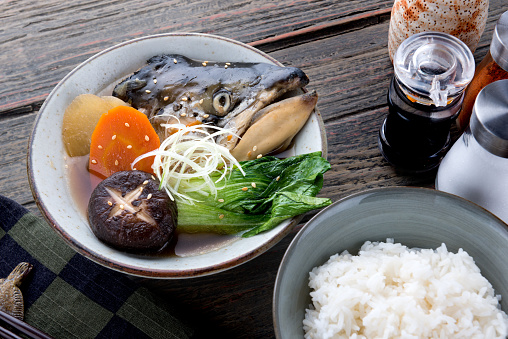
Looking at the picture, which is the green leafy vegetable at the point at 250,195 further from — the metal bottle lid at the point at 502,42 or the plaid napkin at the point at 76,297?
the metal bottle lid at the point at 502,42

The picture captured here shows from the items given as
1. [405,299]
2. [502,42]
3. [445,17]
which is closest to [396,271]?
[405,299]

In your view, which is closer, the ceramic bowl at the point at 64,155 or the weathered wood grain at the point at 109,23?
the ceramic bowl at the point at 64,155

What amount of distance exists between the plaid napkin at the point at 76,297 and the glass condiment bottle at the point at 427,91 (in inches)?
41.7

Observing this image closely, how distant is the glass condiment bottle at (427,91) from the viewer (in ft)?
4.82

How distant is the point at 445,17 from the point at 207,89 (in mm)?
942

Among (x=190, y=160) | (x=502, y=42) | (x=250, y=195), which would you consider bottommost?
(x=250, y=195)

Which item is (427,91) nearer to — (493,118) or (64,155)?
(493,118)

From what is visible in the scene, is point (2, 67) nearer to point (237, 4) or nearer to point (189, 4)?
point (189, 4)

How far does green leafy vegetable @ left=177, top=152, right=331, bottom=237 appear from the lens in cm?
163

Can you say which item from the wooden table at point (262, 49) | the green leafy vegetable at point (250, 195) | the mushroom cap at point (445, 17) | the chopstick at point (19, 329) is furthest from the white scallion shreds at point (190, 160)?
the mushroom cap at point (445, 17)

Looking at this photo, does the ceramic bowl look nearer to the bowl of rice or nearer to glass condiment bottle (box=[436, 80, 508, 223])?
the bowl of rice

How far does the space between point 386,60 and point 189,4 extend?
101cm

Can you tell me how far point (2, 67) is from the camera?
7.15 feet

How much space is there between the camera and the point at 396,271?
4.38 feet
